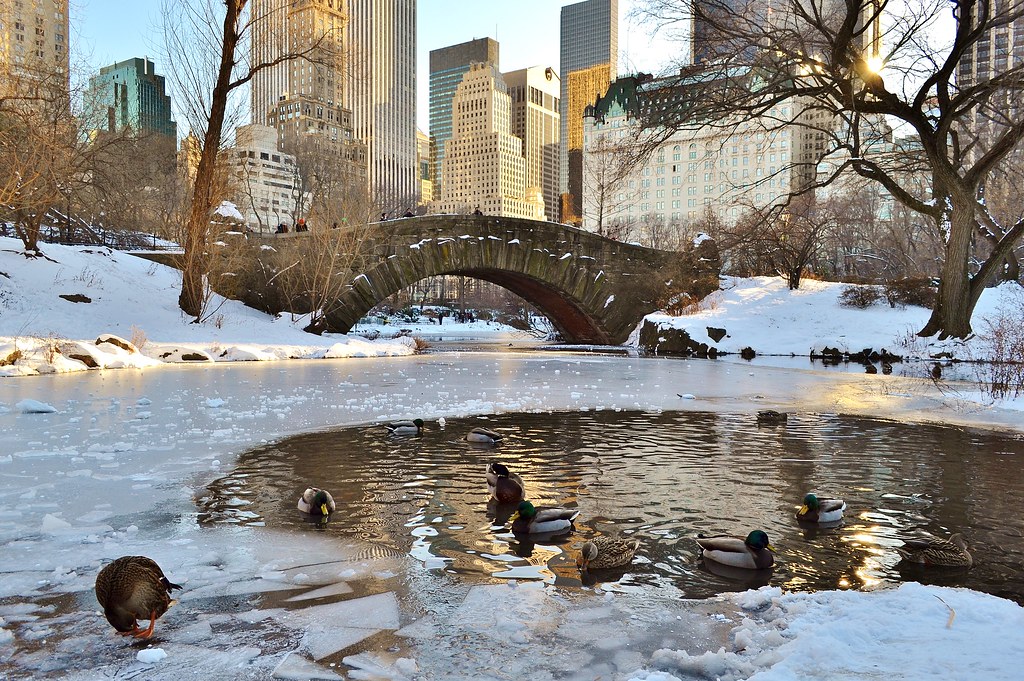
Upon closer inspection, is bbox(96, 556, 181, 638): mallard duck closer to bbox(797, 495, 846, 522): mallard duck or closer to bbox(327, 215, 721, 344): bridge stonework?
bbox(797, 495, 846, 522): mallard duck

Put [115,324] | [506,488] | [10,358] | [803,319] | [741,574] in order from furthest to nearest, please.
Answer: [803,319], [115,324], [10,358], [506,488], [741,574]

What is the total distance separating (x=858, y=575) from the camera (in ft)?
15.5

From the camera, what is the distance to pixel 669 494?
672 centimetres

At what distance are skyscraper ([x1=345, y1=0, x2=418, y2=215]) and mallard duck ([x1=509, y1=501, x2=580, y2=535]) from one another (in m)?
157

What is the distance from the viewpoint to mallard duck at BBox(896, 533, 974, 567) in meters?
4.80

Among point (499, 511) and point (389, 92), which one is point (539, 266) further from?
point (389, 92)

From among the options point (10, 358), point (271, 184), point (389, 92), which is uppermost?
point (389, 92)

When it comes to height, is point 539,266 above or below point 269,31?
below

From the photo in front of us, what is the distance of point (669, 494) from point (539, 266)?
89.3 feet

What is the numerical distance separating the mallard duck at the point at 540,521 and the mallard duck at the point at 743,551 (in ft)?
3.68

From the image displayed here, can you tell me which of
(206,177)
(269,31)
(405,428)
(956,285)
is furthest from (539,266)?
(405,428)

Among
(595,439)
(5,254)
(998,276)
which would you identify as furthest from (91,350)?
(998,276)

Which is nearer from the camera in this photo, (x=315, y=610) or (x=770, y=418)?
(x=315, y=610)

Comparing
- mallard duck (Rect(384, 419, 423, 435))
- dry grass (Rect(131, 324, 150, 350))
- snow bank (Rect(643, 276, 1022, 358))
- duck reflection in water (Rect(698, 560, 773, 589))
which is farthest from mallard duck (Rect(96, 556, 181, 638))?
snow bank (Rect(643, 276, 1022, 358))
